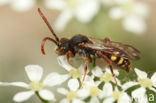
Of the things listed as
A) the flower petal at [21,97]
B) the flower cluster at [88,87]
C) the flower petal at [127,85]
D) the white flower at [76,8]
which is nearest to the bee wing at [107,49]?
the flower cluster at [88,87]

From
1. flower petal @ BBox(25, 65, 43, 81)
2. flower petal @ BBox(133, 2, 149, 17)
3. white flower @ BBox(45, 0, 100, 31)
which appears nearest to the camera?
flower petal @ BBox(25, 65, 43, 81)

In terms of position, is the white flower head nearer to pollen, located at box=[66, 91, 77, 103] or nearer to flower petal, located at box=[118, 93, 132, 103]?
flower petal, located at box=[118, 93, 132, 103]

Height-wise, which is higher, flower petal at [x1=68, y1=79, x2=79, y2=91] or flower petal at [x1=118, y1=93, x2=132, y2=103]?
Answer: flower petal at [x1=68, y1=79, x2=79, y2=91]

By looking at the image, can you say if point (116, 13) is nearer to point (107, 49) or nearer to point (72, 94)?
point (107, 49)

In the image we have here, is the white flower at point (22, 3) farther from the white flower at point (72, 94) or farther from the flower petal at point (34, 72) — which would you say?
the white flower at point (72, 94)

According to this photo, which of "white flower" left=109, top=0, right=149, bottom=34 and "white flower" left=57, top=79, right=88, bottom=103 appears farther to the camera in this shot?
"white flower" left=109, top=0, right=149, bottom=34

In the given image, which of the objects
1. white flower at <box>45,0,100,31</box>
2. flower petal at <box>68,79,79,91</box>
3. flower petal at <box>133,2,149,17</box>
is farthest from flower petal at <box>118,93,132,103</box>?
flower petal at <box>133,2,149,17</box>

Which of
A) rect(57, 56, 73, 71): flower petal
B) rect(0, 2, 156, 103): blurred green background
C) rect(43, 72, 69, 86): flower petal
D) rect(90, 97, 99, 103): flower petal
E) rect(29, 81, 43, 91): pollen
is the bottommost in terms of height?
rect(0, 2, 156, 103): blurred green background
